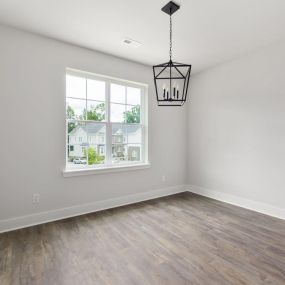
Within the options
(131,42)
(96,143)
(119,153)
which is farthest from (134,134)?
(131,42)

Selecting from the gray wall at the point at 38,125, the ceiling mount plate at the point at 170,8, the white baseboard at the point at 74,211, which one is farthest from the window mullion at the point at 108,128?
the ceiling mount plate at the point at 170,8

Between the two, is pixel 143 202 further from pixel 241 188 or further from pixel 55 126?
pixel 55 126

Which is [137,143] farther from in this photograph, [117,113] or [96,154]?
[96,154]

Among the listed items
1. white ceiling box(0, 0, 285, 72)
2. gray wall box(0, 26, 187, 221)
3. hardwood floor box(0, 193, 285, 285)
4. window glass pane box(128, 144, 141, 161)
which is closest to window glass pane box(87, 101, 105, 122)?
gray wall box(0, 26, 187, 221)

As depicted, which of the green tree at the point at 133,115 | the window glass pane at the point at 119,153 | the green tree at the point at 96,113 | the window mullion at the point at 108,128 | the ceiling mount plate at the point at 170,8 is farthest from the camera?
the green tree at the point at 133,115

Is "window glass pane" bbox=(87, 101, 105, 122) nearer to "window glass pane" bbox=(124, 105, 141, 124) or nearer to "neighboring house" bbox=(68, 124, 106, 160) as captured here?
"neighboring house" bbox=(68, 124, 106, 160)

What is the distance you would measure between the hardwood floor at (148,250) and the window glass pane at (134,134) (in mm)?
1486

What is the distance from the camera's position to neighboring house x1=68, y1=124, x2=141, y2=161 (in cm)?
337

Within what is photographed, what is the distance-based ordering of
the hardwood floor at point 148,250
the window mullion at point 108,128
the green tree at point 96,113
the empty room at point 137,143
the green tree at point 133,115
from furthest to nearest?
the green tree at point 133,115 → the window mullion at point 108,128 → the green tree at point 96,113 → the empty room at point 137,143 → the hardwood floor at point 148,250

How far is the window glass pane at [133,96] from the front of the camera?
13.2 feet

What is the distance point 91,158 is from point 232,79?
3.23m

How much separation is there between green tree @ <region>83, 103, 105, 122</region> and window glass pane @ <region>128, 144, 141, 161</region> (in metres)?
0.86

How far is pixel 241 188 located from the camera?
12.2 feet

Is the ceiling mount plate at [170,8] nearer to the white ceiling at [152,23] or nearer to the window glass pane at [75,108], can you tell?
the white ceiling at [152,23]
